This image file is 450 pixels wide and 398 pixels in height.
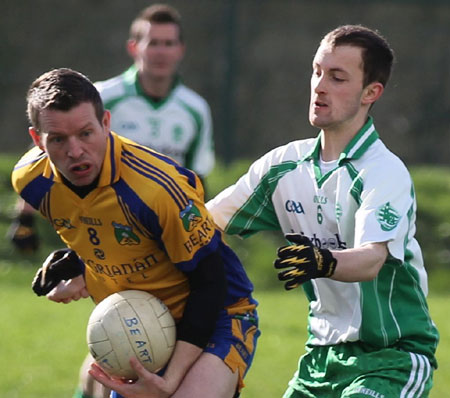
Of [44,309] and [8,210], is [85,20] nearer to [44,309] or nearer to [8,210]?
[8,210]

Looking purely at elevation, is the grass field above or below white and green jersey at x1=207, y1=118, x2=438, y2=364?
below

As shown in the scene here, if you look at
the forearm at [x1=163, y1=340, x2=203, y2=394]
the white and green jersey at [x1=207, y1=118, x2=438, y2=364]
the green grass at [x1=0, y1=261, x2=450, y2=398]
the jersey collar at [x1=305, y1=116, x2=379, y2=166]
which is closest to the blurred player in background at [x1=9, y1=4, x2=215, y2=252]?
the green grass at [x1=0, y1=261, x2=450, y2=398]

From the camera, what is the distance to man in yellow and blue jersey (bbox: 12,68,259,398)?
12.5ft

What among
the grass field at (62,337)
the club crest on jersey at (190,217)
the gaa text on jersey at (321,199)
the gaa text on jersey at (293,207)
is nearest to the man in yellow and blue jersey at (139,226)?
the club crest on jersey at (190,217)

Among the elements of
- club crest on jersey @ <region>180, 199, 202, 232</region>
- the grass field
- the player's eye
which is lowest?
the grass field

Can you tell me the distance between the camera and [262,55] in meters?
13.8

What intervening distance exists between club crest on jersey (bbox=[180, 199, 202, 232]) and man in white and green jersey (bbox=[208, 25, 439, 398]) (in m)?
0.46

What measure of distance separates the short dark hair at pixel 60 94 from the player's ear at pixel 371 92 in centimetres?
102

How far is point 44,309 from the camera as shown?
9.38 meters

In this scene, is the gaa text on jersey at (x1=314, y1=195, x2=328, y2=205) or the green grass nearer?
the gaa text on jersey at (x1=314, y1=195, x2=328, y2=205)

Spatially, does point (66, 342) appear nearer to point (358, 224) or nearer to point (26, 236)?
point (26, 236)

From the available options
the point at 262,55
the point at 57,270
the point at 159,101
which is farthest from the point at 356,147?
the point at 262,55

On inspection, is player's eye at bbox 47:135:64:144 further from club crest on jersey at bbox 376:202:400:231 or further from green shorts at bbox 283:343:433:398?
green shorts at bbox 283:343:433:398

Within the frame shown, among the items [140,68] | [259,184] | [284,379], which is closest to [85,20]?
[140,68]
